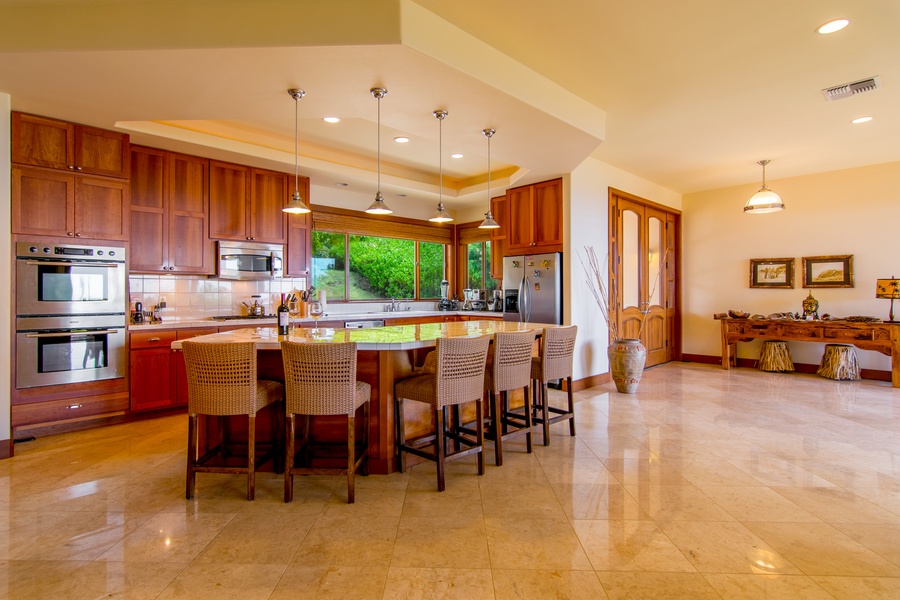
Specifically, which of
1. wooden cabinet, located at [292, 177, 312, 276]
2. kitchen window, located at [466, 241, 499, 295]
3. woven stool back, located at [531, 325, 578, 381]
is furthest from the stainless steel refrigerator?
wooden cabinet, located at [292, 177, 312, 276]

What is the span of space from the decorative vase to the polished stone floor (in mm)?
1443

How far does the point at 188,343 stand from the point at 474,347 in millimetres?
1684

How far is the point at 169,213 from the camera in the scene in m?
4.38

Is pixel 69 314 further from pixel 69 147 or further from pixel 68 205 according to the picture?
pixel 69 147

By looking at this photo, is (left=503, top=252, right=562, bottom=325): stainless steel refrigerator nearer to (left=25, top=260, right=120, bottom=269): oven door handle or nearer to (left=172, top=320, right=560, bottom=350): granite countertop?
(left=172, top=320, right=560, bottom=350): granite countertop

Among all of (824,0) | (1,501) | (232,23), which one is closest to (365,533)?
(1,501)

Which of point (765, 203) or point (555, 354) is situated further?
point (765, 203)

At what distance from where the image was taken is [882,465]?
2969 millimetres

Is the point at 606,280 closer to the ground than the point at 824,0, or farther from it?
closer to the ground

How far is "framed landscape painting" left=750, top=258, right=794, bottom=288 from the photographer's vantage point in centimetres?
645

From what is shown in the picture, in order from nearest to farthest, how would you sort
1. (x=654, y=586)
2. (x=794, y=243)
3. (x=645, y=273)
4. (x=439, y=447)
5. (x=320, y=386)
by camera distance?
(x=654, y=586), (x=320, y=386), (x=439, y=447), (x=794, y=243), (x=645, y=273)

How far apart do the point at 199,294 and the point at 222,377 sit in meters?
2.95

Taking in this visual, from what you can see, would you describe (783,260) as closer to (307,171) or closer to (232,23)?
(307,171)

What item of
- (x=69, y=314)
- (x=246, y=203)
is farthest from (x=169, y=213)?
(x=69, y=314)
